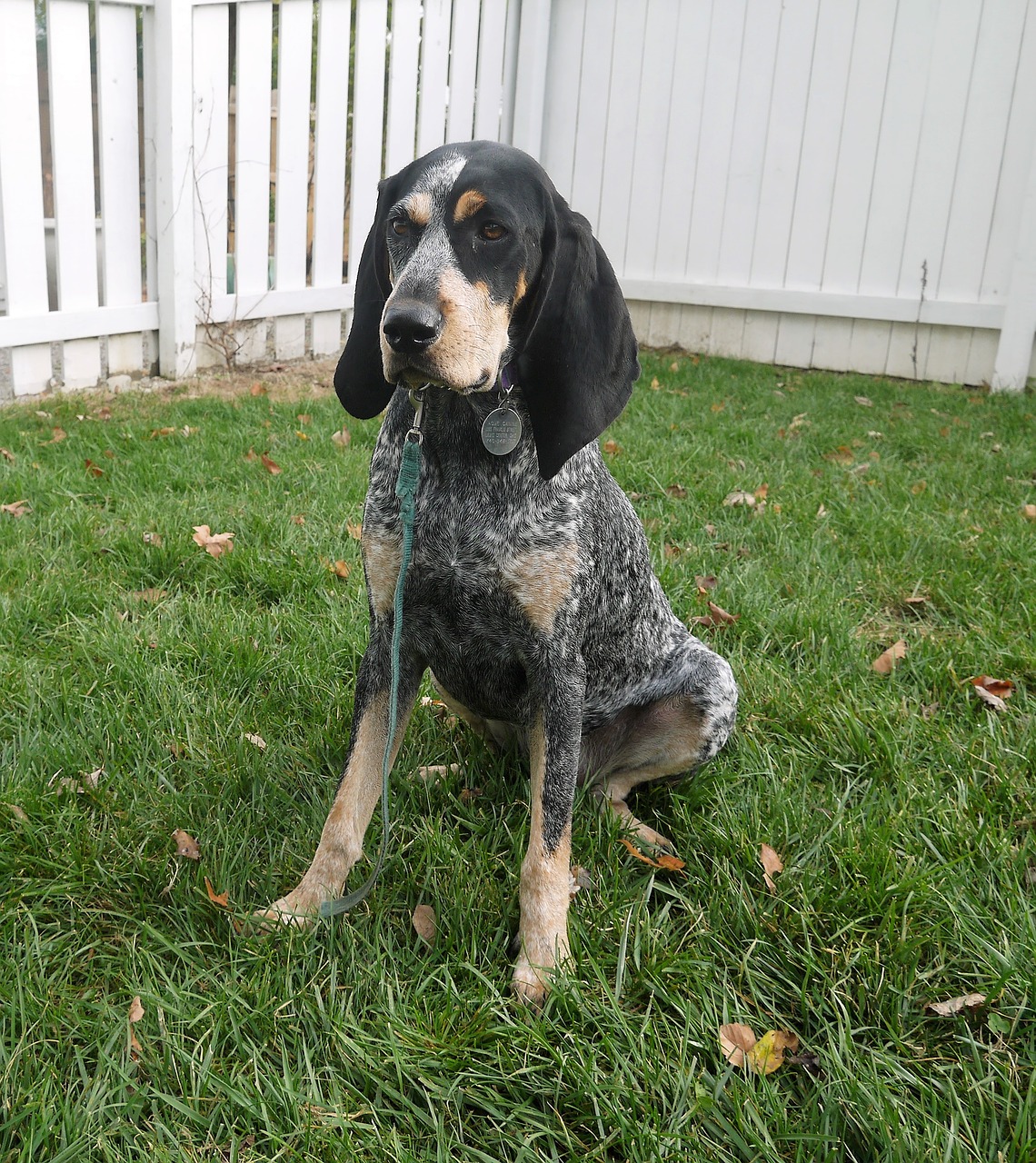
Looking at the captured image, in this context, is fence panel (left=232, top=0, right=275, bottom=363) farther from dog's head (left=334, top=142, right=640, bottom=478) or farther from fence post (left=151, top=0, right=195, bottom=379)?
dog's head (left=334, top=142, right=640, bottom=478)

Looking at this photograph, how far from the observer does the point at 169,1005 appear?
194cm

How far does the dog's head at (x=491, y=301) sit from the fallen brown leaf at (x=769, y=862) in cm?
105

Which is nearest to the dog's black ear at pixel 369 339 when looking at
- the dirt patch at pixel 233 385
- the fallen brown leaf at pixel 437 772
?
the fallen brown leaf at pixel 437 772

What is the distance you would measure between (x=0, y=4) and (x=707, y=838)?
5.45 meters

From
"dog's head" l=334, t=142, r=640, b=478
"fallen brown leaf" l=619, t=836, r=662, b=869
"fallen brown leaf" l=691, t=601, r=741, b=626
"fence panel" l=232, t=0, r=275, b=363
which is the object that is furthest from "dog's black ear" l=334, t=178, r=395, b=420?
"fence panel" l=232, t=0, r=275, b=363

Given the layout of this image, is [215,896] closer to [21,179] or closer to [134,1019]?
[134,1019]

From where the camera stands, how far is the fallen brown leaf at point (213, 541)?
13.1ft

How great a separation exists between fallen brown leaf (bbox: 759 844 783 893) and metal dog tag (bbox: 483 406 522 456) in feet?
3.72

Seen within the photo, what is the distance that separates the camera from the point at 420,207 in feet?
6.93

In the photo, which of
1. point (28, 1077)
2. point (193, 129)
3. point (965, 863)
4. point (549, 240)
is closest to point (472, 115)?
point (193, 129)

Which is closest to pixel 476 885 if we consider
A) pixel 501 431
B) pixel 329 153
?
pixel 501 431

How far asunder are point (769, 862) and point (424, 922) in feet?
2.70

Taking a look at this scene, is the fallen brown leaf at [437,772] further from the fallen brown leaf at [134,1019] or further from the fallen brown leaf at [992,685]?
the fallen brown leaf at [992,685]

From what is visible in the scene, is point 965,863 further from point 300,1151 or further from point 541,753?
point 300,1151
